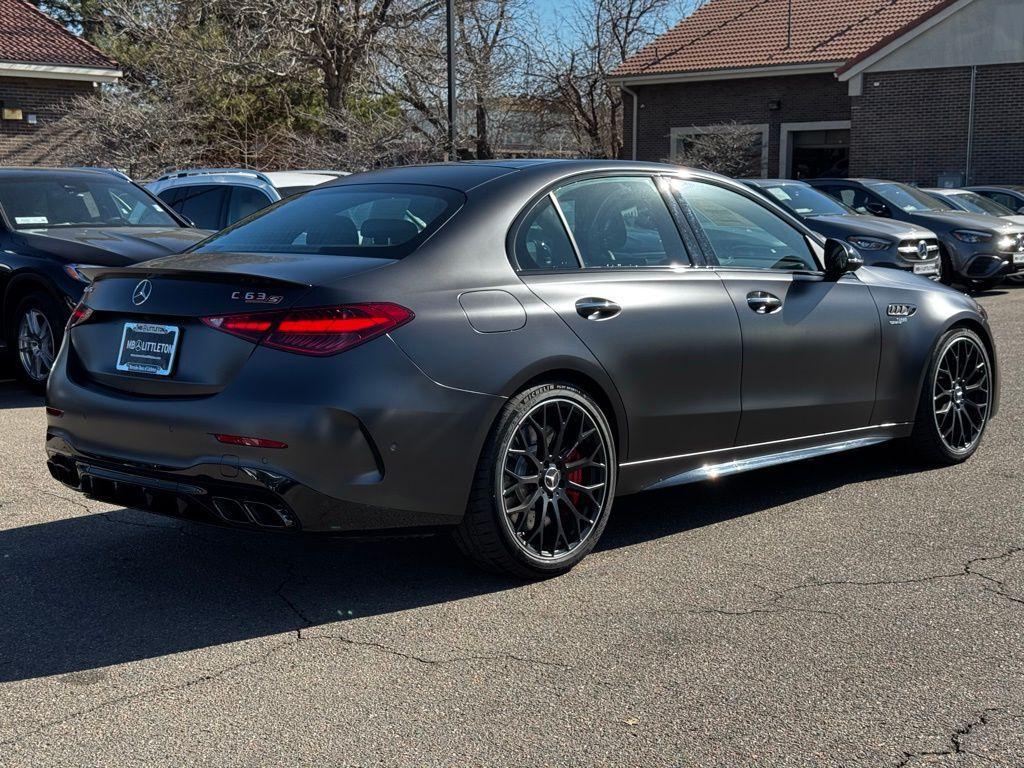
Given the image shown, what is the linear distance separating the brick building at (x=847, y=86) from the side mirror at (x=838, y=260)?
1061 inches

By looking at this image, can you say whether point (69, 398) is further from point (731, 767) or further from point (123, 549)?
point (731, 767)

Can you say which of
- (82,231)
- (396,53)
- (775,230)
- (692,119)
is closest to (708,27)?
(692,119)

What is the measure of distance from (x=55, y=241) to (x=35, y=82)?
20.9 m

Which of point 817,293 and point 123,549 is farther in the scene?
point 817,293

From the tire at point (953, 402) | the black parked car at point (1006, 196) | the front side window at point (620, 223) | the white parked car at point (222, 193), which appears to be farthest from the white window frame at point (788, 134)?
the front side window at point (620, 223)

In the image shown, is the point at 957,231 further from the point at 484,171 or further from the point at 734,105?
the point at 734,105

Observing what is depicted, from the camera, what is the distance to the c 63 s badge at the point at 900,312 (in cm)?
622

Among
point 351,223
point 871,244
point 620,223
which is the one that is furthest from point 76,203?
point 871,244

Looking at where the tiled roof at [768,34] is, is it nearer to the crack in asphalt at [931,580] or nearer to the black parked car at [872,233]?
the black parked car at [872,233]

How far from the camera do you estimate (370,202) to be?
16.5 feet

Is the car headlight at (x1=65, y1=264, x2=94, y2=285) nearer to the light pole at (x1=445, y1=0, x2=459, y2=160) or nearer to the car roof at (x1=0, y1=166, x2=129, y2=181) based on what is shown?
the car roof at (x1=0, y1=166, x2=129, y2=181)

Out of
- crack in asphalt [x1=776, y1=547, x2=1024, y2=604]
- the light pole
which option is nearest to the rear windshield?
crack in asphalt [x1=776, y1=547, x2=1024, y2=604]

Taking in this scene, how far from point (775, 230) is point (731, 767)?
3.37 m

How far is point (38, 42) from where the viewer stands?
28.9m
